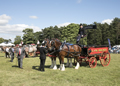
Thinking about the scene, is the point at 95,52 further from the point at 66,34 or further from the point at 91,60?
the point at 66,34

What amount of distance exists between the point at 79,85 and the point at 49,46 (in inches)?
172

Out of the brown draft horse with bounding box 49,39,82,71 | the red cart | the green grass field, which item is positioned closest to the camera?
the green grass field

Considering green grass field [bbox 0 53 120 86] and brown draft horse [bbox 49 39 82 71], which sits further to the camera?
brown draft horse [bbox 49 39 82 71]

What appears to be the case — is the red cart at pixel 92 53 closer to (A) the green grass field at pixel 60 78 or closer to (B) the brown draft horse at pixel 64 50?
(B) the brown draft horse at pixel 64 50

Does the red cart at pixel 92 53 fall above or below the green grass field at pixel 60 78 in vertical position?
above

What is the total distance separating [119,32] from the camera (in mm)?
53406

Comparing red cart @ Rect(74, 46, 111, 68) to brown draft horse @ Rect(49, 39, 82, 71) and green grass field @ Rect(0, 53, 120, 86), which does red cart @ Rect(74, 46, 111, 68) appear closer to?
brown draft horse @ Rect(49, 39, 82, 71)

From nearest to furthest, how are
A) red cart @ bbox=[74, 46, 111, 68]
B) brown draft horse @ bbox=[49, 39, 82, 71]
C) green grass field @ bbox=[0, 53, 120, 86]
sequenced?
green grass field @ bbox=[0, 53, 120, 86] → brown draft horse @ bbox=[49, 39, 82, 71] → red cart @ bbox=[74, 46, 111, 68]

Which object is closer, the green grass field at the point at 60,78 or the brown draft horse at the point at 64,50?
the green grass field at the point at 60,78

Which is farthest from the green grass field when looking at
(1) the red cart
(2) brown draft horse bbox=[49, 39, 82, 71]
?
(1) the red cart

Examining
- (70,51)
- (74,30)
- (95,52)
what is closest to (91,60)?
(95,52)

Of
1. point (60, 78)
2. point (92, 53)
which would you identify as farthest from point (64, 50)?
point (60, 78)

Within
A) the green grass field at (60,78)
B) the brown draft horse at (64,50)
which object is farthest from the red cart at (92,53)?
the green grass field at (60,78)

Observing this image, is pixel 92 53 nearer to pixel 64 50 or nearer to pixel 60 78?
pixel 64 50
